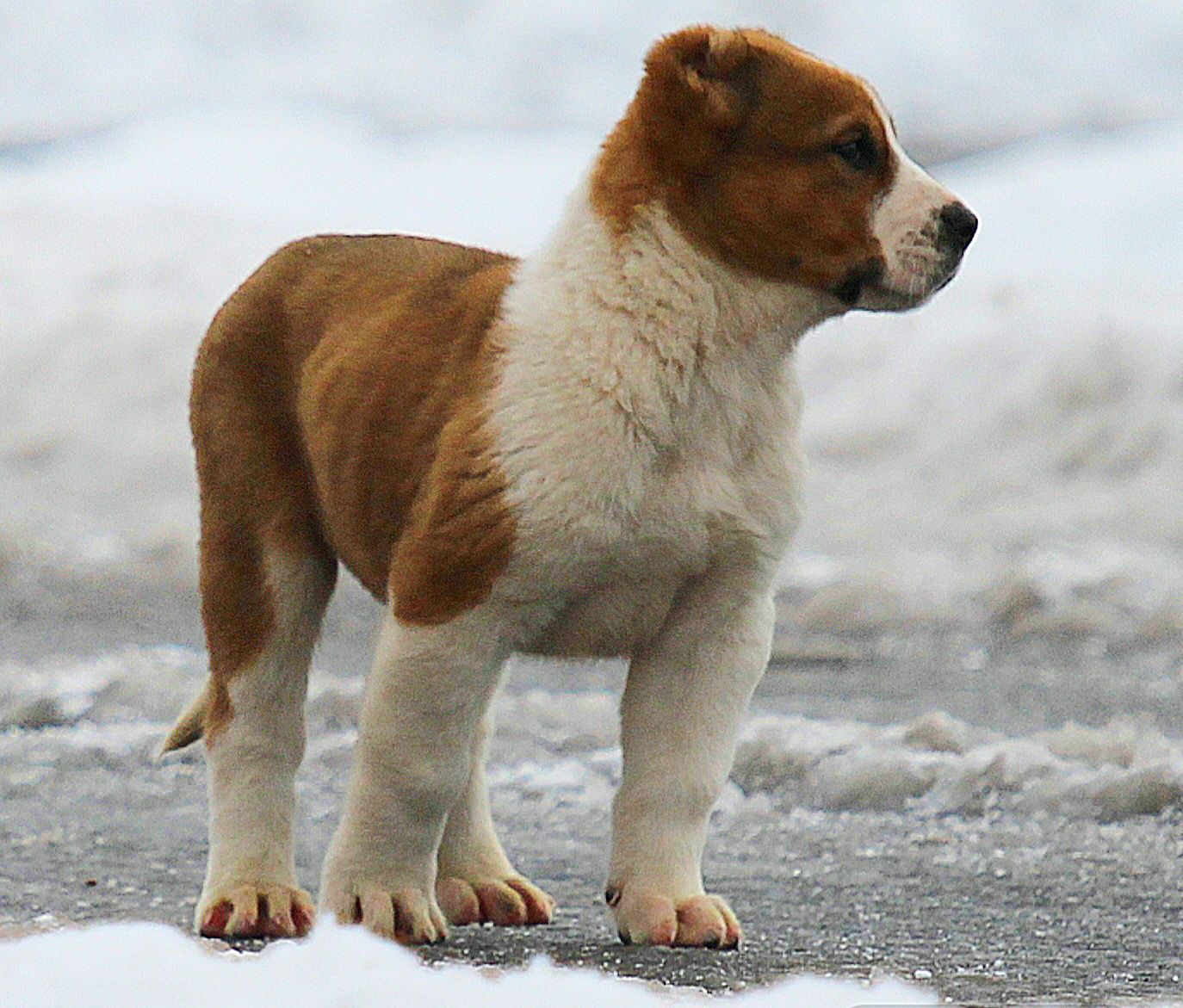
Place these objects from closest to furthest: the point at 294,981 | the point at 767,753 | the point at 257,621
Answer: the point at 294,981
the point at 257,621
the point at 767,753

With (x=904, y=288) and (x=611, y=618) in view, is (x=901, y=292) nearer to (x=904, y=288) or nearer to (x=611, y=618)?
(x=904, y=288)

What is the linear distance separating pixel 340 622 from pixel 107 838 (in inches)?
143

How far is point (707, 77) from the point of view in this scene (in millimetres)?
4184

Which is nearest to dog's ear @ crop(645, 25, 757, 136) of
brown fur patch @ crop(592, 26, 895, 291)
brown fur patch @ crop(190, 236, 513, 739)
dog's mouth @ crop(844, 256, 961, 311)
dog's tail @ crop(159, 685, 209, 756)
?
brown fur patch @ crop(592, 26, 895, 291)

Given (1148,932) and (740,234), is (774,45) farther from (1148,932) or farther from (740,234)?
(1148,932)

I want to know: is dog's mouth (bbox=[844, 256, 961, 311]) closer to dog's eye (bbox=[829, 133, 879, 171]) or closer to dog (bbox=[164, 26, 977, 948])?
dog (bbox=[164, 26, 977, 948])

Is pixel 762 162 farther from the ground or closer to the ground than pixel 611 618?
farther from the ground

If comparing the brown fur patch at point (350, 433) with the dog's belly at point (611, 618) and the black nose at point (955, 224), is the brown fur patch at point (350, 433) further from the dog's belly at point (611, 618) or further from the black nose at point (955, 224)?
the black nose at point (955, 224)

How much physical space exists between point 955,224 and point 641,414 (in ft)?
2.09

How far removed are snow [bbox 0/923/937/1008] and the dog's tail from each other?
1676 millimetres

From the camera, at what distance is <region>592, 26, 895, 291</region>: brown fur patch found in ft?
13.5

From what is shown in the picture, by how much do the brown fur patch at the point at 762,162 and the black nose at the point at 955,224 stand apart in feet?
0.37

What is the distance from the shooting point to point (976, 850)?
17.5 ft

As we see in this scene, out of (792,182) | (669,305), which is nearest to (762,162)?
(792,182)
